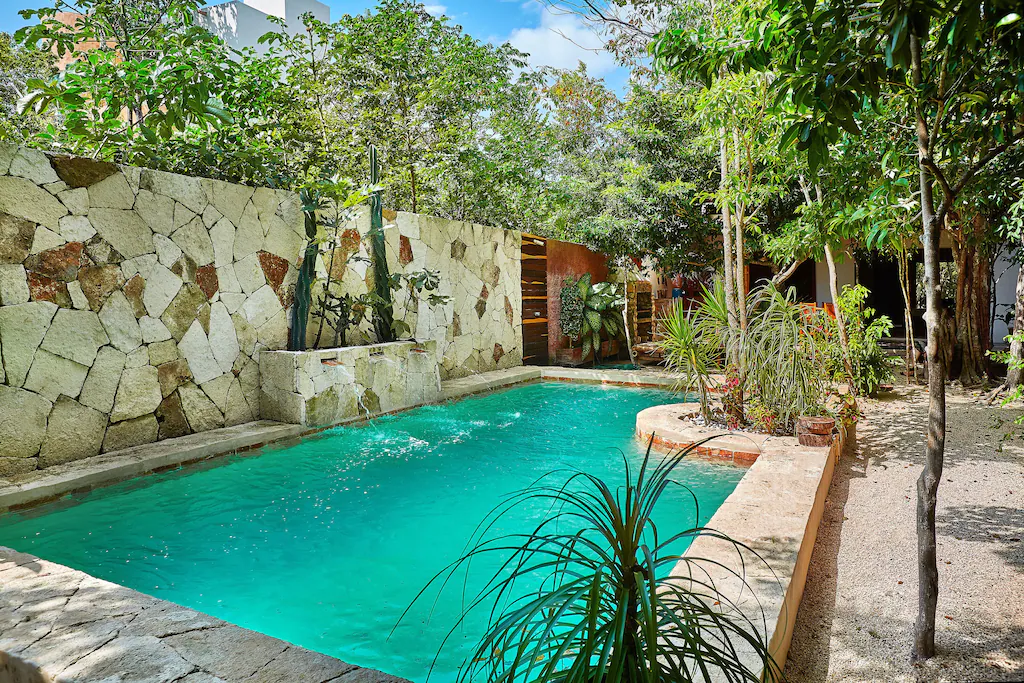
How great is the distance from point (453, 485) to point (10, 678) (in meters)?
2.73

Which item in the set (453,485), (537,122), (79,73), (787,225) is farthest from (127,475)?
(537,122)

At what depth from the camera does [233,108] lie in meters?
7.04

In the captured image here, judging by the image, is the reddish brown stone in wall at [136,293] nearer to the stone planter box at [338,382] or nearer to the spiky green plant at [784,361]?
the stone planter box at [338,382]

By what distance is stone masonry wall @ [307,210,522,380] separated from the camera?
7320 mm

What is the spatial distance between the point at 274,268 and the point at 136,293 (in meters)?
1.44

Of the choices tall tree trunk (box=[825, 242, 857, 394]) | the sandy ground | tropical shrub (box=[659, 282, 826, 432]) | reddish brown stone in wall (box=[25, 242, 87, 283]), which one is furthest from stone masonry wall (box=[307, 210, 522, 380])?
the sandy ground

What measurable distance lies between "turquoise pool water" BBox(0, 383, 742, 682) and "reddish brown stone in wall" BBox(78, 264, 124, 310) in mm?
1383

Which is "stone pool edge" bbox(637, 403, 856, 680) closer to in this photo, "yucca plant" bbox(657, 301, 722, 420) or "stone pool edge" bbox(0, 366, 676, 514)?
"yucca plant" bbox(657, 301, 722, 420)

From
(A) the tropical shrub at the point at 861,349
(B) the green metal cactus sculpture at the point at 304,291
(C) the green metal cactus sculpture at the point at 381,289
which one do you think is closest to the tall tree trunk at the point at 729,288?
(A) the tropical shrub at the point at 861,349

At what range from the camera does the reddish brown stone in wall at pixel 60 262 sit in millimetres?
4484

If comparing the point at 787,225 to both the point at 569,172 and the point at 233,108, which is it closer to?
the point at 233,108

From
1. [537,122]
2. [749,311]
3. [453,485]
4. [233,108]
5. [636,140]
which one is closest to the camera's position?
[453,485]

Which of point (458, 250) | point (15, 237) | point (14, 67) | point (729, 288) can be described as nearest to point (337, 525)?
point (15, 237)

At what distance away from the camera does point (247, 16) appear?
13930mm
